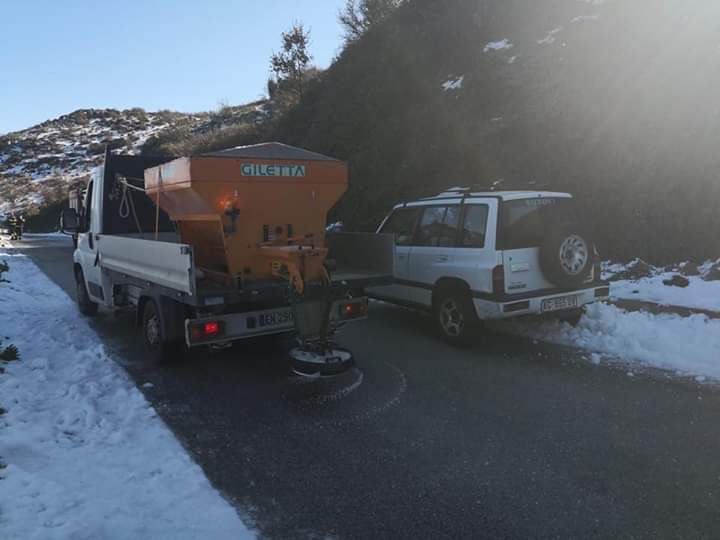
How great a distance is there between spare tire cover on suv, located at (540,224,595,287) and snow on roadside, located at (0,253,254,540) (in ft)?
15.9

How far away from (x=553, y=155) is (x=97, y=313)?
10804 mm

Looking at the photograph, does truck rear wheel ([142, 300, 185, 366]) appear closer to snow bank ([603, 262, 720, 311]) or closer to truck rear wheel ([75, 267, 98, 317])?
truck rear wheel ([75, 267, 98, 317])

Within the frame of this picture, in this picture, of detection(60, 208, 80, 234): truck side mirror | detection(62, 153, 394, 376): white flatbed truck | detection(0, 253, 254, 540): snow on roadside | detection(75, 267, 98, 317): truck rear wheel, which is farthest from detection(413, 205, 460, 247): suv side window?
detection(75, 267, 98, 317): truck rear wheel

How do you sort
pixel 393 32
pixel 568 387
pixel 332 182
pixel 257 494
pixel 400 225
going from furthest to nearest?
1. pixel 393 32
2. pixel 400 225
3. pixel 332 182
4. pixel 568 387
5. pixel 257 494

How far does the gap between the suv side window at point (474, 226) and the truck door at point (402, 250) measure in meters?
1.18

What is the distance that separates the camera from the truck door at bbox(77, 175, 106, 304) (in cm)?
892

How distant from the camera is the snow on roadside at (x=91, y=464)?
336 centimetres

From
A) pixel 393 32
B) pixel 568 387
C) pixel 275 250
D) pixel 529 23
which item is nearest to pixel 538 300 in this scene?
pixel 568 387

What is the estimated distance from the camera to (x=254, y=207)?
6.17 metres

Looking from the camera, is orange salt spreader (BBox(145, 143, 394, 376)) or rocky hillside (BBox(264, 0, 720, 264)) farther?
rocky hillside (BBox(264, 0, 720, 264))

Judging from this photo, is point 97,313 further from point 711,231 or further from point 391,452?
point 711,231

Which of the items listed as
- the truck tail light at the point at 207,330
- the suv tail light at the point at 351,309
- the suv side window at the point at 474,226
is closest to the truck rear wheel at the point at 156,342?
the truck tail light at the point at 207,330

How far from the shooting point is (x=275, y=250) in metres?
6.04

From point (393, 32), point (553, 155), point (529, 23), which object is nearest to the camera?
point (553, 155)
